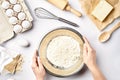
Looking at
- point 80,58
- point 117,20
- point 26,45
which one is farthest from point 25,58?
point 117,20

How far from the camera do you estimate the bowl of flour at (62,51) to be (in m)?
1.17

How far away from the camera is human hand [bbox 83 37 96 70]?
3.75 ft

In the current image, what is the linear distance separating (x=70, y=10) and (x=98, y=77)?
248 millimetres

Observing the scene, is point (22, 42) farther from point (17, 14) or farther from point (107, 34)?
point (107, 34)

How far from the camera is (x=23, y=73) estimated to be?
1.22 m

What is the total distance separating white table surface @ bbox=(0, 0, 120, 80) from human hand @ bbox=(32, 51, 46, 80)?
30 millimetres

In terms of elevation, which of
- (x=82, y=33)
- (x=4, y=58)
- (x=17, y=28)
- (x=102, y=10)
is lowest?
(x=4, y=58)

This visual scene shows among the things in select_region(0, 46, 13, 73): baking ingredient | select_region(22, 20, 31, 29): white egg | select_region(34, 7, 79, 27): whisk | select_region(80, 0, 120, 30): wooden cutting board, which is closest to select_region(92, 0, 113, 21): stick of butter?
select_region(80, 0, 120, 30): wooden cutting board

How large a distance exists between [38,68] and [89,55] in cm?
18

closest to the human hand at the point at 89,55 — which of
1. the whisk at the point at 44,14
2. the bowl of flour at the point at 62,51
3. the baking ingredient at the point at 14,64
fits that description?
the bowl of flour at the point at 62,51

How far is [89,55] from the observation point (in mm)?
1143

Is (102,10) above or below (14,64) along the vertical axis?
above

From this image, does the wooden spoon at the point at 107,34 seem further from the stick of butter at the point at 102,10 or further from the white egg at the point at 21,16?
the white egg at the point at 21,16

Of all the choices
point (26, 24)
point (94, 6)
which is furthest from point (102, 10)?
point (26, 24)
